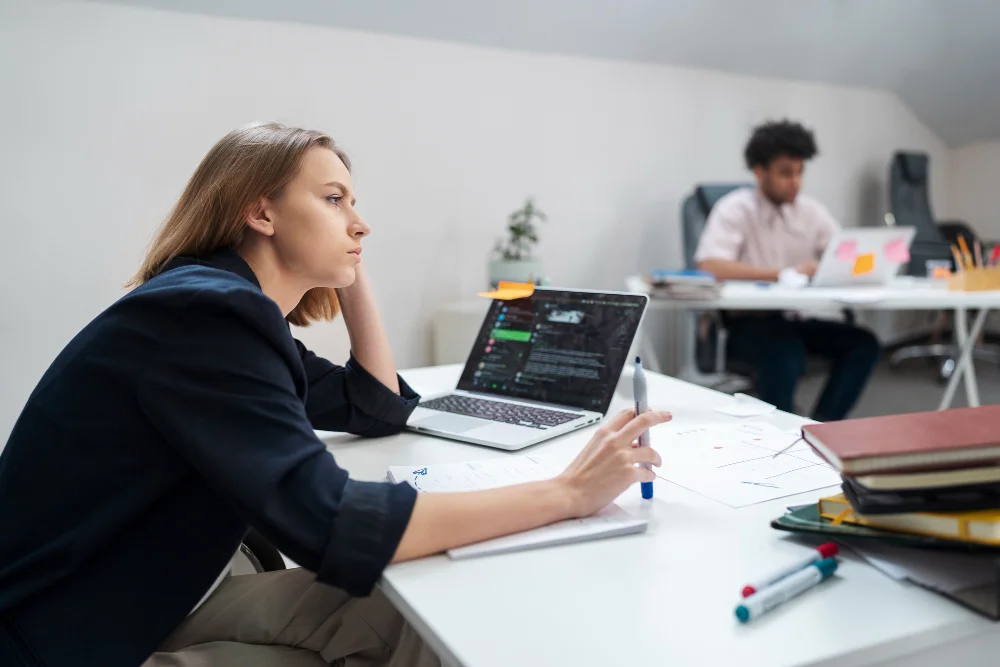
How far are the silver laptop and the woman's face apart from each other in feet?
1.14

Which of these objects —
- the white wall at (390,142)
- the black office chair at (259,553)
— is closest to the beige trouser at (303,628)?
the black office chair at (259,553)

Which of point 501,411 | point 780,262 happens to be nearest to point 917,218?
point 780,262

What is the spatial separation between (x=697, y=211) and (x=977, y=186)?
10.5ft

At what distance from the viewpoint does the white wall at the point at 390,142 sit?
2.81m

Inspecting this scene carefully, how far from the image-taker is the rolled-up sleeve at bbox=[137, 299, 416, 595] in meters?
0.78

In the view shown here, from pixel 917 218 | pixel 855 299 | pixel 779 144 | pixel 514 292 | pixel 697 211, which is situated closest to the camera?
pixel 514 292

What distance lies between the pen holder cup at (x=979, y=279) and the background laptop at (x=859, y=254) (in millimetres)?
212

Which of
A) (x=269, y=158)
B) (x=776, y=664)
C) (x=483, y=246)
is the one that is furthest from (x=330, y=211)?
(x=483, y=246)

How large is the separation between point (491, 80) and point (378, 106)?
2.10ft

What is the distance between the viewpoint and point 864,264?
9.60ft

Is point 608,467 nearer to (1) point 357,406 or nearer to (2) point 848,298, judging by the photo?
(1) point 357,406

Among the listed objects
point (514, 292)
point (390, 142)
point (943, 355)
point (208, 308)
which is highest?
point (390, 142)

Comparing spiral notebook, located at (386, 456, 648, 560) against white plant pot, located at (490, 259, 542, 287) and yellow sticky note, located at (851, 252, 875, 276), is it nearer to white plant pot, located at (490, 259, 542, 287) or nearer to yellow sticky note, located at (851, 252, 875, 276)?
yellow sticky note, located at (851, 252, 875, 276)

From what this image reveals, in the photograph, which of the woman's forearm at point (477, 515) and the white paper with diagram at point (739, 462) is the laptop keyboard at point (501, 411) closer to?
the white paper with diagram at point (739, 462)
